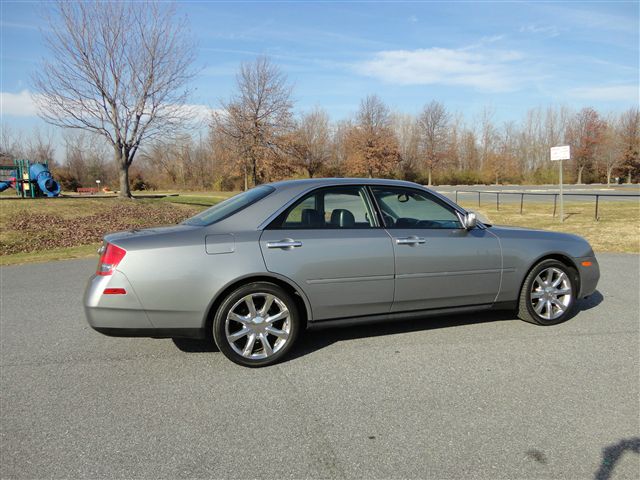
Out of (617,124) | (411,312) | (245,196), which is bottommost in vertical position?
(411,312)

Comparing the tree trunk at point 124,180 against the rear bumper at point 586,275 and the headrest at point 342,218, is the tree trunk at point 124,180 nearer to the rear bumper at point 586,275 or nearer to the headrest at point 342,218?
the headrest at point 342,218

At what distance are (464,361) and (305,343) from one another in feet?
4.74

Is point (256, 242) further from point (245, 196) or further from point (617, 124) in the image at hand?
point (617, 124)

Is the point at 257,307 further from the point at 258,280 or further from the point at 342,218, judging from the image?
the point at 342,218

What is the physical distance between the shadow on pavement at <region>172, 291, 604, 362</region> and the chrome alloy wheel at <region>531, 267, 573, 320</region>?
1.23 ft

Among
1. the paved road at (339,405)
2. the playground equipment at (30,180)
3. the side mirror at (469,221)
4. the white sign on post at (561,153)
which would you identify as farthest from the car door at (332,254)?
the playground equipment at (30,180)

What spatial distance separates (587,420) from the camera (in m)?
2.87

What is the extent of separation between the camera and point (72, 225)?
15047mm

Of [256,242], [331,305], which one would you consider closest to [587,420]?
[331,305]

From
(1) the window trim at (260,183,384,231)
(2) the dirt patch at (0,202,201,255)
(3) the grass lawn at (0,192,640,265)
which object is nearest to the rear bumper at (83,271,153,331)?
(1) the window trim at (260,183,384,231)

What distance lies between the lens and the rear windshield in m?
4.00

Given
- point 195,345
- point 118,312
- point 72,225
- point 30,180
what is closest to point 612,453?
point 195,345

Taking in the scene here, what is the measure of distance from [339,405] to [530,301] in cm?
264

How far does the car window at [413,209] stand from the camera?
14.4ft
